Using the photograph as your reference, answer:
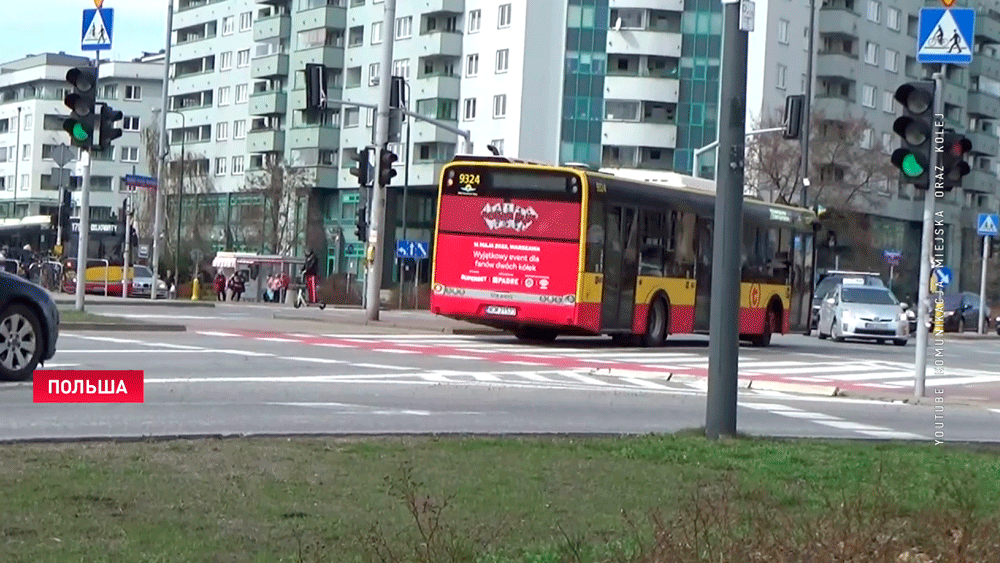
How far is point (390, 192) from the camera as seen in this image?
8925 centimetres

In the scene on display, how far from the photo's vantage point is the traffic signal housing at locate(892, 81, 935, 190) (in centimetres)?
1797

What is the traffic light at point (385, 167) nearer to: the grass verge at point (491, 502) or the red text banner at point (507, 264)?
the red text banner at point (507, 264)

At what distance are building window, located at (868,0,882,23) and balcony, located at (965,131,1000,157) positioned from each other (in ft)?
34.7

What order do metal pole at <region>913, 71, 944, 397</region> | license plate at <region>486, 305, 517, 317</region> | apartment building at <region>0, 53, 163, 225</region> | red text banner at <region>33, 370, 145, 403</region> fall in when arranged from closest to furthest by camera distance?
red text banner at <region>33, 370, 145, 403</region> < metal pole at <region>913, 71, 944, 397</region> < license plate at <region>486, 305, 517, 317</region> < apartment building at <region>0, 53, 163, 225</region>

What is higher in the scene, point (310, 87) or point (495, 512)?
point (310, 87)

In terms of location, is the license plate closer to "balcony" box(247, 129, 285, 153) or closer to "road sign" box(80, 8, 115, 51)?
"road sign" box(80, 8, 115, 51)

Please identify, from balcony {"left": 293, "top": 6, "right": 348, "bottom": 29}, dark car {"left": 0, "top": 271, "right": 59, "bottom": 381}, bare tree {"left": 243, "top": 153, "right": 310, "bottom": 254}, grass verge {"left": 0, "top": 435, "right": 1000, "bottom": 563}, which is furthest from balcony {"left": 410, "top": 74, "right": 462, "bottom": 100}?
grass verge {"left": 0, "top": 435, "right": 1000, "bottom": 563}

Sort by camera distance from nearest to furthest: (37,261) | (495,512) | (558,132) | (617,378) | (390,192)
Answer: (495,512) → (617,378) → (37,261) → (558,132) → (390,192)

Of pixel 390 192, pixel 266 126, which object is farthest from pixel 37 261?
pixel 266 126

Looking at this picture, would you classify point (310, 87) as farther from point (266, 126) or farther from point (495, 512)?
point (266, 126)

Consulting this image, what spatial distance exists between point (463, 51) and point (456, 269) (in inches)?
2310

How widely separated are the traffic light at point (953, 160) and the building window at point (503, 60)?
66.0 metres

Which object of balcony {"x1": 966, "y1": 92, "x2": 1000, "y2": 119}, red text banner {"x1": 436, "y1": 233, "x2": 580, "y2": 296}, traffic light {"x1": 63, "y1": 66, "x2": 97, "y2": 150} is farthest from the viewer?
balcony {"x1": 966, "y1": 92, "x2": 1000, "y2": 119}

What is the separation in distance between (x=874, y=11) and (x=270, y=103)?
34562mm
